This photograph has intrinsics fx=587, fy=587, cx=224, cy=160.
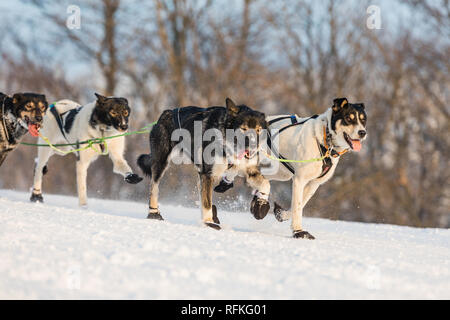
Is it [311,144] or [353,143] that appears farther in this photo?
Result: [311,144]

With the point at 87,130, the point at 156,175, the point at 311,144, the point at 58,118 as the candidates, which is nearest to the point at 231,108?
the point at 311,144

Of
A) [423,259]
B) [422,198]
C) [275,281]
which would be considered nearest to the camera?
[275,281]

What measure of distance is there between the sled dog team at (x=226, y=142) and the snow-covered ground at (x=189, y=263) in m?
0.55

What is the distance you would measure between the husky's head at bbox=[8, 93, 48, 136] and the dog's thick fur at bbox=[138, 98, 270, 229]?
57.5 inches

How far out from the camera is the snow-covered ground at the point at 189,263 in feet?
11.1

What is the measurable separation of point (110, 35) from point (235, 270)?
19292 mm

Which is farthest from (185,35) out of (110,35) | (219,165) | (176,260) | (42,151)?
(176,260)

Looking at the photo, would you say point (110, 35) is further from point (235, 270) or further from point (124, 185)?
point (235, 270)

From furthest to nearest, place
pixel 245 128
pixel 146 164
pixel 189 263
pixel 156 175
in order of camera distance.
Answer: pixel 146 164
pixel 156 175
pixel 245 128
pixel 189 263

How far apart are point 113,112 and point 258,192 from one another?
199 cm

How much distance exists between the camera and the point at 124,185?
21.4m

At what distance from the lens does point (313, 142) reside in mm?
5859

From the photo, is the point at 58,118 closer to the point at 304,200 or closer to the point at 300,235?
the point at 304,200
